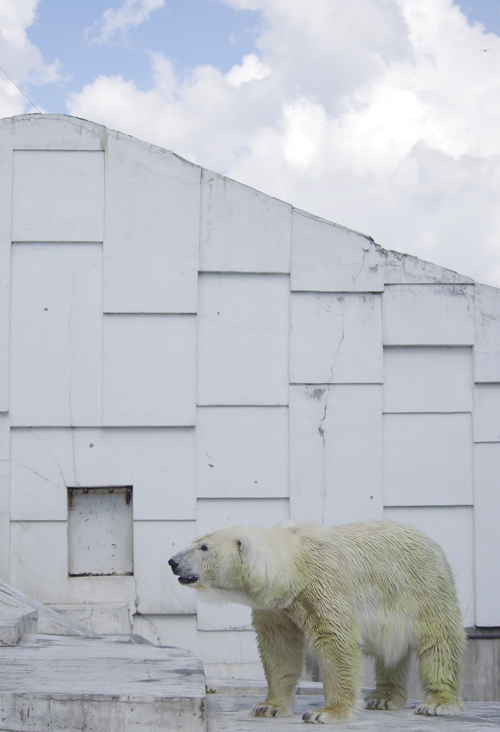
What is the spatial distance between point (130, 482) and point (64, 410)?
0.75 m

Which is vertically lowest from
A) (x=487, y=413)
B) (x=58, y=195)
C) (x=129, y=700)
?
(x=129, y=700)

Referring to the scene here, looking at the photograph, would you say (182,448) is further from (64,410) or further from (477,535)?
(477,535)

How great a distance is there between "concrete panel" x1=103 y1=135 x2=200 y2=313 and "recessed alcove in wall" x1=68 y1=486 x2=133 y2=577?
4.84 ft

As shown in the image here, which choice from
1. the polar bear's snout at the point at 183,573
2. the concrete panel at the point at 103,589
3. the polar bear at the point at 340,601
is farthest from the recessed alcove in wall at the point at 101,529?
the polar bear's snout at the point at 183,573

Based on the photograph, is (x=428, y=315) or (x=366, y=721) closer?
(x=366, y=721)

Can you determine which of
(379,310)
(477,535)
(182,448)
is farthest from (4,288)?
(477,535)

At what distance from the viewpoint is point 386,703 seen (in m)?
3.68

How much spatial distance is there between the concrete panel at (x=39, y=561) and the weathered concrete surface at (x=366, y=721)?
7.04ft

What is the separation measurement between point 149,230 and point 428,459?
9.26 feet

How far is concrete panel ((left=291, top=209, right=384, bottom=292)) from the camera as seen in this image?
18.7 ft

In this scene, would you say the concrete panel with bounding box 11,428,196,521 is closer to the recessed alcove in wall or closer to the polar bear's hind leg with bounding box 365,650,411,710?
the recessed alcove in wall

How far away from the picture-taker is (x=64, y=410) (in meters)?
5.57

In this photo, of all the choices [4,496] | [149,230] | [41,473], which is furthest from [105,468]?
[149,230]

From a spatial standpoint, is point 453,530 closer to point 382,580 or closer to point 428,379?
point 428,379
